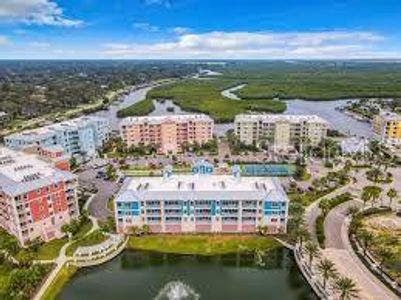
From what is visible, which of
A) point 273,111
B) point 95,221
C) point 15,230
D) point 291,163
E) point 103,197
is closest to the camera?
point 15,230

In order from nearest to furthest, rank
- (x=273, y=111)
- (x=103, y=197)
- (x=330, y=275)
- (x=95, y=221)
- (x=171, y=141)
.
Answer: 1. (x=330, y=275)
2. (x=95, y=221)
3. (x=103, y=197)
4. (x=171, y=141)
5. (x=273, y=111)

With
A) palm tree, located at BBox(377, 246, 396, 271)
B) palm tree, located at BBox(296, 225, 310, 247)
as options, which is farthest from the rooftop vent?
palm tree, located at BBox(377, 246, 396, 271)

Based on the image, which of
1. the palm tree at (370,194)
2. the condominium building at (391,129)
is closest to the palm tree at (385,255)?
the palm tree at (370,194)

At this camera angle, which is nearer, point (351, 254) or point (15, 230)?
point (351, 254)

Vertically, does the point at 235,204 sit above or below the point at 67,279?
above

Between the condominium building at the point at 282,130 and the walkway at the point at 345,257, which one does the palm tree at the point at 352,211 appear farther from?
the condominium building at the point at 282,130

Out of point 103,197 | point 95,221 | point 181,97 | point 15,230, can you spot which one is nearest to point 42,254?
point 15,230

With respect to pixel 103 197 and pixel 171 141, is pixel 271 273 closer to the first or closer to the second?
pixel 103 197

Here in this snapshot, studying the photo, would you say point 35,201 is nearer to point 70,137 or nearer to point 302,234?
point 302,234
